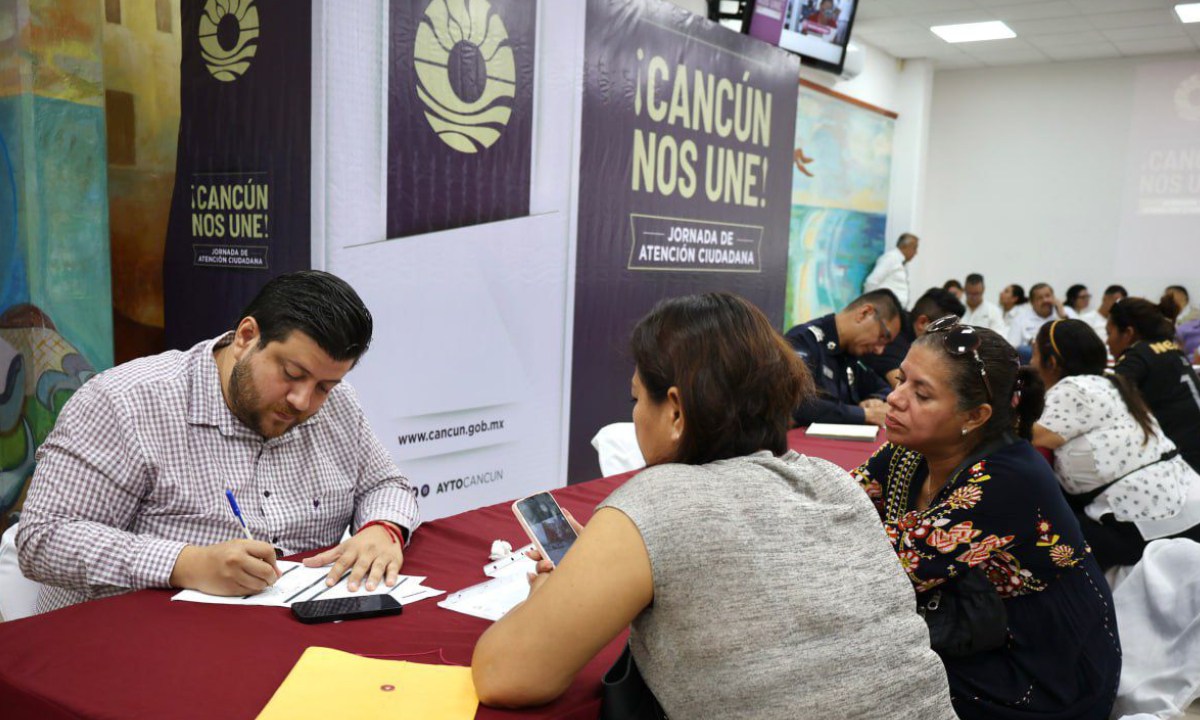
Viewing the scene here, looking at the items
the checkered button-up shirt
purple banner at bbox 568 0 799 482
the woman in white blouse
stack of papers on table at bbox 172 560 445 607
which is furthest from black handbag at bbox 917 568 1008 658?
purple banner at bbox 568 0 799 482

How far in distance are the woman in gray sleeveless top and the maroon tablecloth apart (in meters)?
0.14

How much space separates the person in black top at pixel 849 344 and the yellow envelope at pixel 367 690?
8.76 ft

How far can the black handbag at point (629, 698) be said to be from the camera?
1086 millimetres

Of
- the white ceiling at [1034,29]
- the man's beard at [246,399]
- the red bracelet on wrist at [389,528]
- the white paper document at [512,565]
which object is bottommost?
the white paper document at [512,565]

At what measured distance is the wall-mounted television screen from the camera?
6.54 meters

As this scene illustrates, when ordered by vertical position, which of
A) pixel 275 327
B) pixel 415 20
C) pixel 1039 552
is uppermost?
pixel 415 20

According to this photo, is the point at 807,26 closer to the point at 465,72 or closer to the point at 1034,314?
the point at 1034,314

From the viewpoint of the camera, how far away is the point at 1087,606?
1.67 m

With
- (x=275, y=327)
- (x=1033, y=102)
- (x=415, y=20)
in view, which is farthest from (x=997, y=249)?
(x=275, y=327)

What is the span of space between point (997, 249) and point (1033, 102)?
1593 millimetres

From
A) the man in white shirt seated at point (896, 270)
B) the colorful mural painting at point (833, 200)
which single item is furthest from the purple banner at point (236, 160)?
the man in white shirt seated at point (896, 270)

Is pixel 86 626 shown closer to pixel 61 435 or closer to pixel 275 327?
pixel 61 435

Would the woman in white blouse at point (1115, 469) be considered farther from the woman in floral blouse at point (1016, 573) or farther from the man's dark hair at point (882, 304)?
the woman in floral blouse at point (1016, 573)

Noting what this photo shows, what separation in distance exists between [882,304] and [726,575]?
10.1ft
